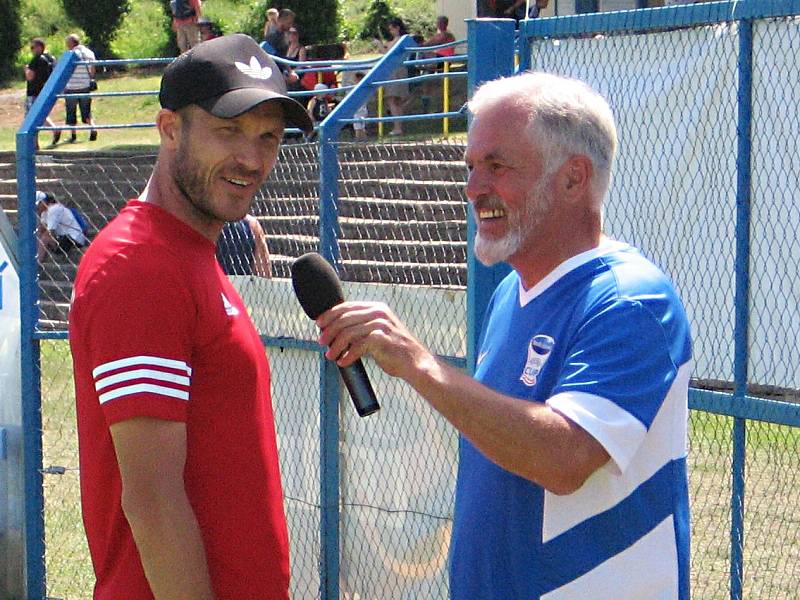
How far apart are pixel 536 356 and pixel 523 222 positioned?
12.3 inches

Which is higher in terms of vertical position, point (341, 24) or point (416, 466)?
point (341, 24)

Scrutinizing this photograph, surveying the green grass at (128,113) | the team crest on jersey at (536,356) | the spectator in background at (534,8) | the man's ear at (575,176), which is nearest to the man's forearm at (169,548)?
the team crest on jersey at (536,356)

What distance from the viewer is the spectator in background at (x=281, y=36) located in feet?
74.8

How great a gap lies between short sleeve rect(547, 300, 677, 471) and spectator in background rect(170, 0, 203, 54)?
72.0 ft

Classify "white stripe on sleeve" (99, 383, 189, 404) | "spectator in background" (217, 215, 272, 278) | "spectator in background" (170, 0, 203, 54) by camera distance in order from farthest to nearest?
"spectator in background" (170, 0, 203, 54)
"spectator in background" (217, 215, 272, 278)
"white stripe on sleeve" (99, 383, 189, 404)

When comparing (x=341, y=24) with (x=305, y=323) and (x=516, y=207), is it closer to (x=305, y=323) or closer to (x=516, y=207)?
(x=305, y=323)

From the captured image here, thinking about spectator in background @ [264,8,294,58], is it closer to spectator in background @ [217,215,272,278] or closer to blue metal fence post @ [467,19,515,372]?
spectator in background @ [217,215,272,278]

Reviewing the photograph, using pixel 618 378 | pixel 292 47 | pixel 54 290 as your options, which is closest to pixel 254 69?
pixel 618 378

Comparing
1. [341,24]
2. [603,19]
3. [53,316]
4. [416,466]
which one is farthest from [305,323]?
[341,24]

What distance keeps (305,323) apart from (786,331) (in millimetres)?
2365

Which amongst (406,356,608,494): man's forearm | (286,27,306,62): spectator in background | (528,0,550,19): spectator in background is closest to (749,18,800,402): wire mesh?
(406,356,608,494): man's forearm

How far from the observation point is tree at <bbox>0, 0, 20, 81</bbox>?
3822 centimetres

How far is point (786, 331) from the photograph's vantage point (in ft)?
12.4

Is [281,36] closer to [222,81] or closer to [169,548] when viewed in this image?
[222,81]
